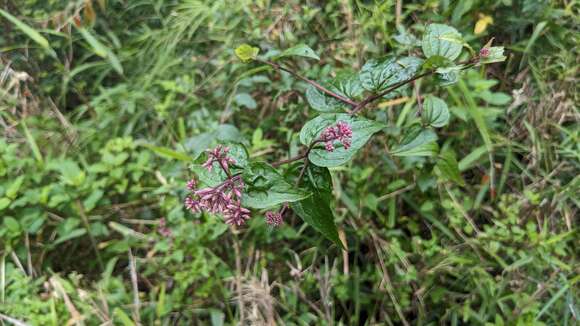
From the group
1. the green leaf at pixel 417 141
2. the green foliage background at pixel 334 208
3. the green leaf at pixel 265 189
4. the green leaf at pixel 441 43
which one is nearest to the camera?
the green leaf at pixel 265 189

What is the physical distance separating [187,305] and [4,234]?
0.60 m

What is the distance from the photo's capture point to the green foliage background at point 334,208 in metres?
1.23

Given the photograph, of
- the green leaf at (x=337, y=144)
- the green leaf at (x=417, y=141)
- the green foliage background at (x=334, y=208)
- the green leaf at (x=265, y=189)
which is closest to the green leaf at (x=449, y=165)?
the green leaf at (x=417, y=141)

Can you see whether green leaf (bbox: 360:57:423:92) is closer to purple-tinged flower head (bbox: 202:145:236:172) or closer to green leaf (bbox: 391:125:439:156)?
green leaf (bbox: 391:125:439:156)

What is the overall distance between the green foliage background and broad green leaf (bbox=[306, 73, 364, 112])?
28 centimetres

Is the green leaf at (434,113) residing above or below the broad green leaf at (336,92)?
below

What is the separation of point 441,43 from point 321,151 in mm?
292

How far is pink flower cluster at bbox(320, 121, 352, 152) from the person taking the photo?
0.70m

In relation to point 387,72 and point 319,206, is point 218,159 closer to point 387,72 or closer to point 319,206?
point 319,206

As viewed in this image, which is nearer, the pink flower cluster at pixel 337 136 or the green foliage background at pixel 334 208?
the pink flower cluster at pixel 337 136

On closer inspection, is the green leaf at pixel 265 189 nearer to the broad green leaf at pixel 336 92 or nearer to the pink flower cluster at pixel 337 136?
the pink flower cluster at pixel 337 136

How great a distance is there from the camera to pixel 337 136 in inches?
27.5

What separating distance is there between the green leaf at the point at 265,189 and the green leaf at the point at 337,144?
0.21ft

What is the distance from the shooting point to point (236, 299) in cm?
125
